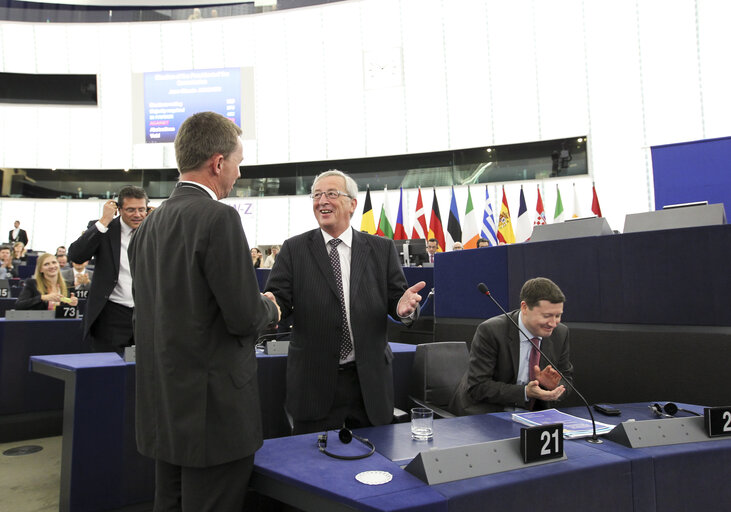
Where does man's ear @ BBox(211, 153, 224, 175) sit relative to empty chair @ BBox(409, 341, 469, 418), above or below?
above

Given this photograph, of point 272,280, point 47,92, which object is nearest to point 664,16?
point 272,280

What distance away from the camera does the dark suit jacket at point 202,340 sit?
114 centimetres

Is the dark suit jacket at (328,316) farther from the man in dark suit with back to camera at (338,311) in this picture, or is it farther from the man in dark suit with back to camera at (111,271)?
the man in dark suit with back to camera at (111,271)

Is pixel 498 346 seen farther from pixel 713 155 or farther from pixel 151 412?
pixel 713 155

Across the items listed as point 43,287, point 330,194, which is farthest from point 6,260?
point 330,194

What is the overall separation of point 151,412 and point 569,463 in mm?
995

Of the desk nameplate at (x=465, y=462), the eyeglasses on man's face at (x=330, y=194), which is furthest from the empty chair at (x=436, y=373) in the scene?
the desk nameplate at (x=465, y=462)

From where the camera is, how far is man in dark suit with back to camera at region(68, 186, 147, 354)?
2.79 meters

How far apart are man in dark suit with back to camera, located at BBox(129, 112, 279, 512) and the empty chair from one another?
62.6 inches

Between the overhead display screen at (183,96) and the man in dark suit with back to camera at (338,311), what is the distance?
9.92 m

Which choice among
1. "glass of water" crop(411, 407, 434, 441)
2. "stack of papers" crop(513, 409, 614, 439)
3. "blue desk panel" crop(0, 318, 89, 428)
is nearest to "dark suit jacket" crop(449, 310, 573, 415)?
"stack of papers" crop(513, 409, 614, 439)

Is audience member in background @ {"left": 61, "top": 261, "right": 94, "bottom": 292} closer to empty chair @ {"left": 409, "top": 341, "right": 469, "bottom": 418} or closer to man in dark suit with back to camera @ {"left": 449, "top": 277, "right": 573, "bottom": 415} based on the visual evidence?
empty chair @ {"left": 409, "top": 341, "right": 469, "bottom": 418}

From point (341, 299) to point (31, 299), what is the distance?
3675 mm

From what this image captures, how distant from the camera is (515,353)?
2.29 m
